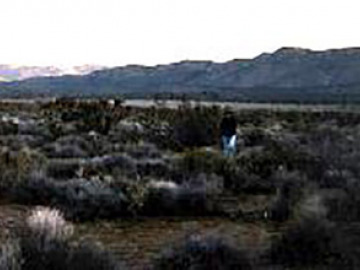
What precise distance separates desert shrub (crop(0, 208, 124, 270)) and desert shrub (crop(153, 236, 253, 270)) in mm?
859

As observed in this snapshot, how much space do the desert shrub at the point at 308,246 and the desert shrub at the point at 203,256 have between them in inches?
39.8

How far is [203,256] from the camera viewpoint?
37.3 feet

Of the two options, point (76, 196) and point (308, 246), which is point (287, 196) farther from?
point (308, 246)

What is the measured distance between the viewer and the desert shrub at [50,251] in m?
10.1

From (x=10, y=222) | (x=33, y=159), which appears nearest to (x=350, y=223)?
(x=10, y=222)

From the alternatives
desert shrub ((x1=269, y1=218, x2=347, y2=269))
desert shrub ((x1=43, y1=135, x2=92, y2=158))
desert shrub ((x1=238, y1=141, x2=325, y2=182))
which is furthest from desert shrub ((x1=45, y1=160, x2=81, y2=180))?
desert shrub ((x1=269, y1=218, x2=347, y2=269))

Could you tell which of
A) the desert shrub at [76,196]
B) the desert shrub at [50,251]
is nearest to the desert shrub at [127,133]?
the desert shrub at [76,196]

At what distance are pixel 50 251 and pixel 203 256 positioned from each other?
209 centimetres

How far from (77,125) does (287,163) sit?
21.7 metres

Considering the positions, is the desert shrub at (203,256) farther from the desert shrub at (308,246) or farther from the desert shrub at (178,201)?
the desert shrub at (178,201)

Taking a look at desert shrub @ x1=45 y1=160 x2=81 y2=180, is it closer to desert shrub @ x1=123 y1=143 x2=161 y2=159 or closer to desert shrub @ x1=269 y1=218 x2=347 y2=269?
desert shrub @ x1=123 y1=143 x2=161 y2=159

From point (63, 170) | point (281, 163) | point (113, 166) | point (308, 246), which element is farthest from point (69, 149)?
point (308, 246)

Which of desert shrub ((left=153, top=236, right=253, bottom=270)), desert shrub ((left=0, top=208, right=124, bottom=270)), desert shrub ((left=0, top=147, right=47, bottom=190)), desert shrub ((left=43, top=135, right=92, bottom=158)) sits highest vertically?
desert shrub ((left=0, top=208, right=124, bottom=270))

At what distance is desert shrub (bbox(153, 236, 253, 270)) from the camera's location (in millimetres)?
11211
